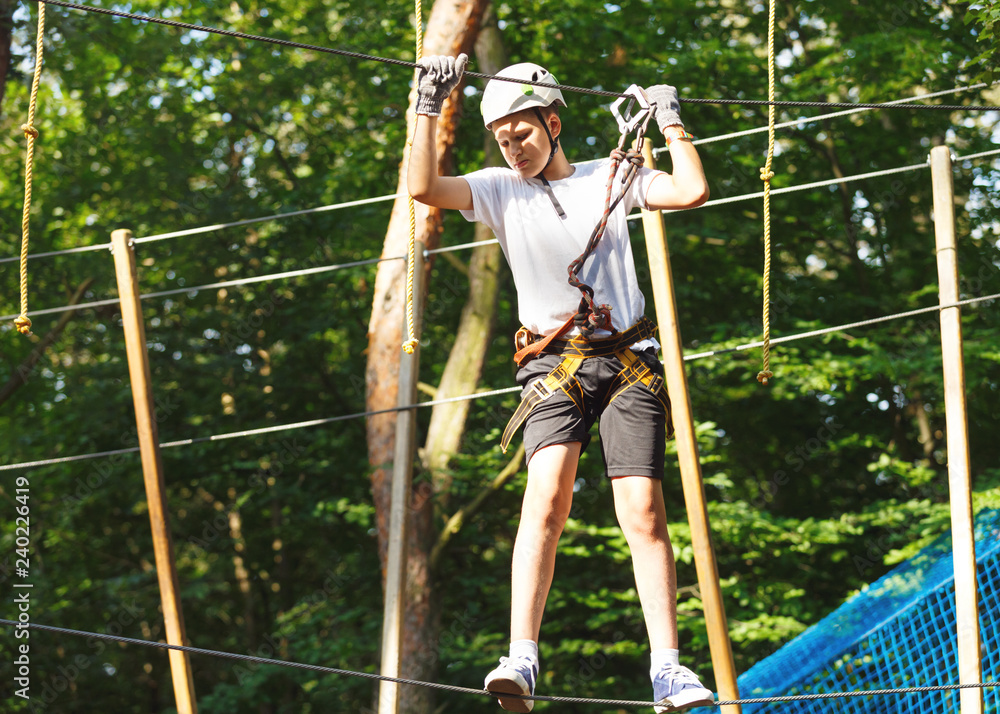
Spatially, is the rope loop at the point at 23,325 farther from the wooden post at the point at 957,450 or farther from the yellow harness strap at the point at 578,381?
the wooden post at the point at 957,450

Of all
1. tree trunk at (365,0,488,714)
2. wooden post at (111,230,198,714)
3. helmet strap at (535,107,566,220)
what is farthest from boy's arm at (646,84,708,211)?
tree trunk at (365,0,488,714)

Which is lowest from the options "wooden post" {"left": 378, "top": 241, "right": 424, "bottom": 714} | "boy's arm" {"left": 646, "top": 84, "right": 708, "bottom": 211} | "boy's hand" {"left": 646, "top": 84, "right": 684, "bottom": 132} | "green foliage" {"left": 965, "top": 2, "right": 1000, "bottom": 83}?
"wooden post" {"left": 378, "top": 241, "right": 424, "bottom": 714}

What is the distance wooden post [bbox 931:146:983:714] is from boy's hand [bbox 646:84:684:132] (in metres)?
1.81

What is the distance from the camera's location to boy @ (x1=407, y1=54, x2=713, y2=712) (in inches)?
96.6

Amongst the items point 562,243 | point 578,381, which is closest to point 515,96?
point 562,243

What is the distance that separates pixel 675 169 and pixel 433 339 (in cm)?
729

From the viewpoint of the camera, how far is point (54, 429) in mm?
9203

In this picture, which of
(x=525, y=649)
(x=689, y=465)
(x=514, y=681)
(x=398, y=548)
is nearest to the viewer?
(x=514, y=681)

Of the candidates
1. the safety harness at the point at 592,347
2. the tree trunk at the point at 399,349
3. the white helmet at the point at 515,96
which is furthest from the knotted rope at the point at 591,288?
the tree trunk at the point at 399,349

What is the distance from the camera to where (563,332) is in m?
2.56

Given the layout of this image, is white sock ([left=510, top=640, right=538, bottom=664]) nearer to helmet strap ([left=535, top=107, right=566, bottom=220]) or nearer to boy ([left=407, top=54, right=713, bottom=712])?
boy ([left=407, top=54, right=713, bottom=712])

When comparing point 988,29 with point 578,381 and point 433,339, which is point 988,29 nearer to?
point 578,381

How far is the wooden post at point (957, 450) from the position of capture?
3.74 meters

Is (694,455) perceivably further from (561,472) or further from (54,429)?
(54,429)
